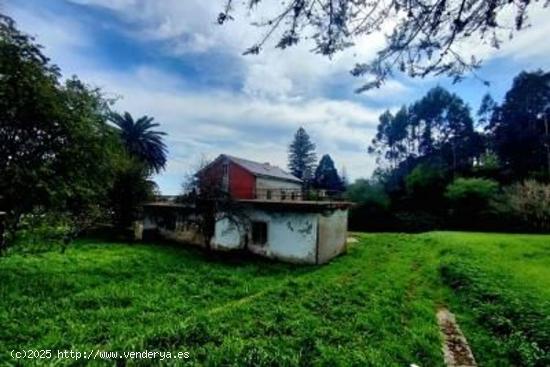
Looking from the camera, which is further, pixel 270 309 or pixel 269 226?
pixel 269 226

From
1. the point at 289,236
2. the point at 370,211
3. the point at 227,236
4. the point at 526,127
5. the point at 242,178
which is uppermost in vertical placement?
the point at 526,127

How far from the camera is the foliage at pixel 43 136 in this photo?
11008 millimetres

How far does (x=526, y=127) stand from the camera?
137ft

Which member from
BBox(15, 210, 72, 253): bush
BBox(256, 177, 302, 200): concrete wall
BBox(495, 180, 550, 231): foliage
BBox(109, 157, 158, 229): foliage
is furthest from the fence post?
BBox(495, 180, 550, 231): foliage

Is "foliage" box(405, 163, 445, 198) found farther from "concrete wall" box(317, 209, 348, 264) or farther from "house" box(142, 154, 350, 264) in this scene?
"house" box(142, 154, 350, 264)

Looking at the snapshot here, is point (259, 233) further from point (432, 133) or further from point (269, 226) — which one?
point (432, 133)

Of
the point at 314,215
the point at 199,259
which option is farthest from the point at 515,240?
the point at 199,259

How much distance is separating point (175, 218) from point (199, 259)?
699cm

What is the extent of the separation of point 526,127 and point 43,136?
46.2 m

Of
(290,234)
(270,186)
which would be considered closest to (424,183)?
(270,186)

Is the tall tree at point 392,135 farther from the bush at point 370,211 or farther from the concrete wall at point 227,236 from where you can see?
the concrete wall at point 227,236

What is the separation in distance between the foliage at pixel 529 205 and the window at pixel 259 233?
23097 mm

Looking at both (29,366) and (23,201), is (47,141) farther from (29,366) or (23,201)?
(29,366)

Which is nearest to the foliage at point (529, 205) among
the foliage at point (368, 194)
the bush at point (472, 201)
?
the bush at point (472, 201)
